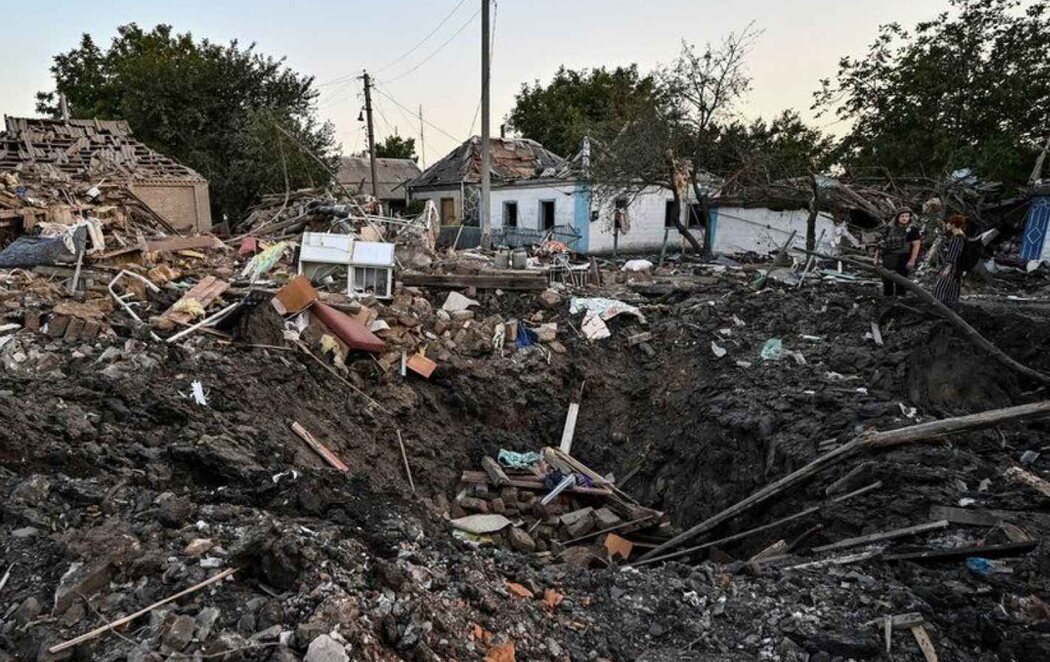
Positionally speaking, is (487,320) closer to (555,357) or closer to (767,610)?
(555,357)

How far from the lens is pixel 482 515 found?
621 cm

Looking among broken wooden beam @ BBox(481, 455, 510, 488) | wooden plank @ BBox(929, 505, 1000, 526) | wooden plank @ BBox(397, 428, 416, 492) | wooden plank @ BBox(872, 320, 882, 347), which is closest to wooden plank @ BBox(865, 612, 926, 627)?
wooden plank @ BBox(929, 505, 1000, 526)

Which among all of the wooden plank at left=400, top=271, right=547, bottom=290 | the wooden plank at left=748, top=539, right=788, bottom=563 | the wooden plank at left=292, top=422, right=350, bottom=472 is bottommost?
the wooden plank at left=748, top=539, right=788, bottom=563

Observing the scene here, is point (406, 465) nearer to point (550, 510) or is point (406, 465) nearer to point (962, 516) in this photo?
point (550, 510)

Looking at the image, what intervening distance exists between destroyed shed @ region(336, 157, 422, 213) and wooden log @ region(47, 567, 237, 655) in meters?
28.4

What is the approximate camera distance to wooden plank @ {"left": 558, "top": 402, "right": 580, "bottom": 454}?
7.53m

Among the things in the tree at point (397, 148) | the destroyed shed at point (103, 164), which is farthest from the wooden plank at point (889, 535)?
the tree at point (397, 148)

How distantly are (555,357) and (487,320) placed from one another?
4.11 ft

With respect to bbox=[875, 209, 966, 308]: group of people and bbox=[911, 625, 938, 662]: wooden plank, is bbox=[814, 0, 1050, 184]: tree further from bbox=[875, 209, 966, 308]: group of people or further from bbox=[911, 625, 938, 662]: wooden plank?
bbox=[911, 625, 938, 662]: wooden plank

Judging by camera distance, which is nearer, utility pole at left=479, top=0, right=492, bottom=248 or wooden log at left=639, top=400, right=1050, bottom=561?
wooden log at left=639, top=400, right=1050, bottom=561

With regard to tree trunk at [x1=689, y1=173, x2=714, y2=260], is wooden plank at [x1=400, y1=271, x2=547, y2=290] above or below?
below

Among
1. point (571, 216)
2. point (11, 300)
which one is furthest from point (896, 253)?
point (571, 216)

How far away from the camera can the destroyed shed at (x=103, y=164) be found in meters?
13.9

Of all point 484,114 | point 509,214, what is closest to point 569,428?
point 484,114
